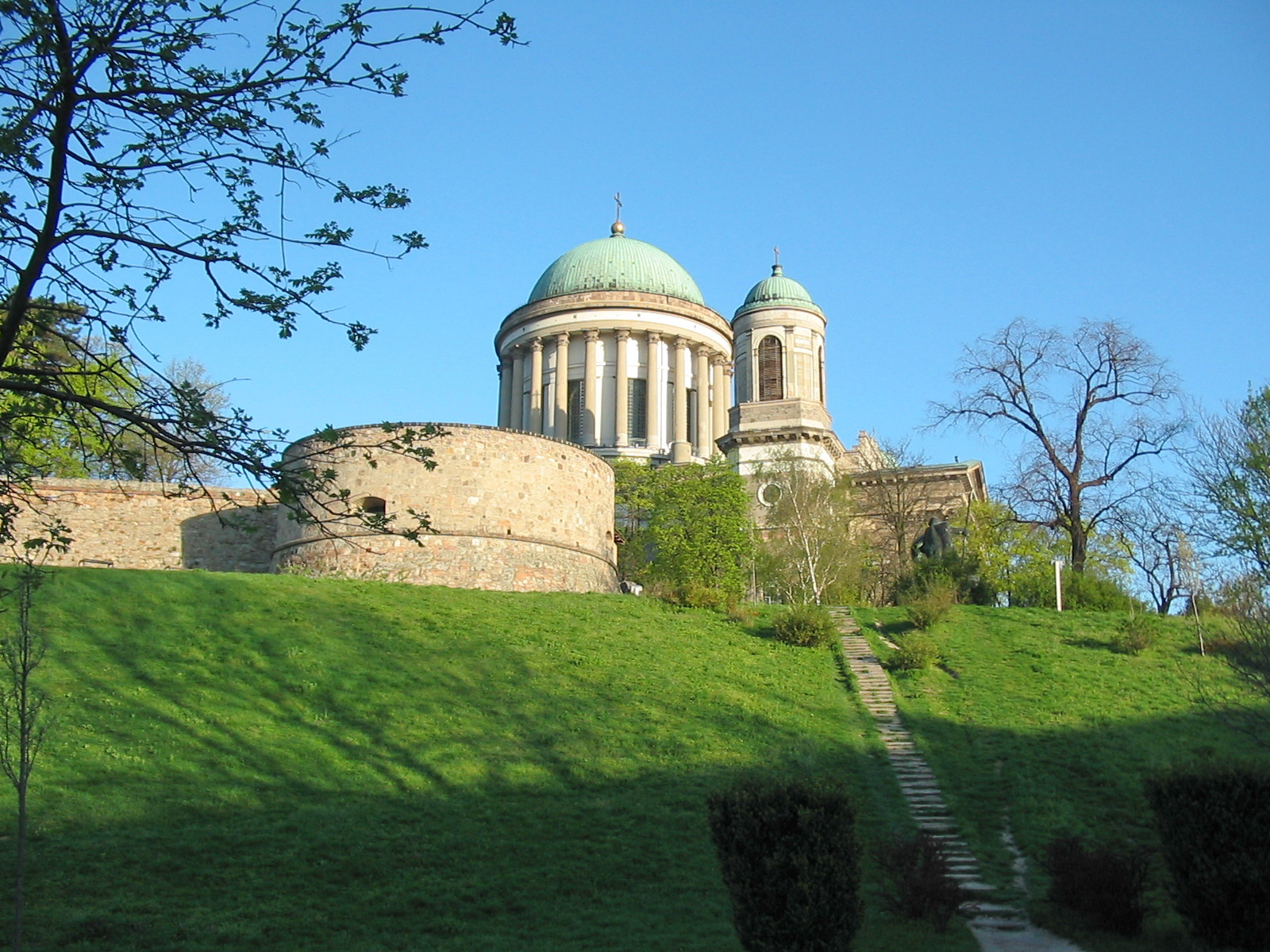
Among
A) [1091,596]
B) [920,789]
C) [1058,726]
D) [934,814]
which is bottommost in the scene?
[934,814]

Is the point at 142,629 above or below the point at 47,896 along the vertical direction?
above

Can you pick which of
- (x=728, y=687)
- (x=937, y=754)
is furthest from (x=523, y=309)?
(x=937, y=754)

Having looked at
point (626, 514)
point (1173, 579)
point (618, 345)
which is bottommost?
point (1173, 579)

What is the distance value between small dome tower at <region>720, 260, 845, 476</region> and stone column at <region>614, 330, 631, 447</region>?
503 cm

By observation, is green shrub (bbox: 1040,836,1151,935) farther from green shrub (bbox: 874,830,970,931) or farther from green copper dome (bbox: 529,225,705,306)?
green copper dome (bbox: 529,225,705,306)

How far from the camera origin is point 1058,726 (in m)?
19.5

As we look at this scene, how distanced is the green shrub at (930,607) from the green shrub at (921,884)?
49.5ft

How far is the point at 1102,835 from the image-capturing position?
14562mm

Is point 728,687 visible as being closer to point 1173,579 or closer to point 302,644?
point 302,644

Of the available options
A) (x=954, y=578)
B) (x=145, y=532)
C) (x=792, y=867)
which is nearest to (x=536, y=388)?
(x=145, y=532)

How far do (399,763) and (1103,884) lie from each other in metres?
9.13

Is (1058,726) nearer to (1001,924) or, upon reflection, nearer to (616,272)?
(1001,924)

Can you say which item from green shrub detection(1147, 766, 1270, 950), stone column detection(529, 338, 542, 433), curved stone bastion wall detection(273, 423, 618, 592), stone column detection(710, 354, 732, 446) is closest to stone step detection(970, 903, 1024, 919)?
green shrub detection(1147, 766, 1270, 950)

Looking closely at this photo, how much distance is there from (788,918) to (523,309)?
4368 cm
